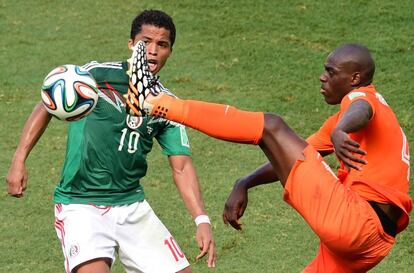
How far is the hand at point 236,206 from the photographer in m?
8.00

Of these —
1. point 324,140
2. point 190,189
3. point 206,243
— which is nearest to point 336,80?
point 324,140

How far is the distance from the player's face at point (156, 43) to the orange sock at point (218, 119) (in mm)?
1043

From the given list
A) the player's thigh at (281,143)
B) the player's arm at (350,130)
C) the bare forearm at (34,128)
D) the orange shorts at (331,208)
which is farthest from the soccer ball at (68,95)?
the player's arm at (350,130)

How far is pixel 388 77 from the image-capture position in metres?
15.1

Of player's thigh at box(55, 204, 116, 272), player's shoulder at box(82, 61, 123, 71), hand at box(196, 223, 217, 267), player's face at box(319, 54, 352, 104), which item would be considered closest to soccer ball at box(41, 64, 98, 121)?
player's shoulder at box(82, 61, 123, 71)

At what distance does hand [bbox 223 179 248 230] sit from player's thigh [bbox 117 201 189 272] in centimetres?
49

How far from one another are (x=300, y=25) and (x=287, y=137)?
969cm

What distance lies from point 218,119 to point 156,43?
1.38m

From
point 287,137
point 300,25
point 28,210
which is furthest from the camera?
point 300,25

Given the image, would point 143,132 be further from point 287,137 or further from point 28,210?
point 28,210

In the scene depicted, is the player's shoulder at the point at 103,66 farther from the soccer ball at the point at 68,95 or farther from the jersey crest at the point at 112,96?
the soccer ball at the point at 68,95

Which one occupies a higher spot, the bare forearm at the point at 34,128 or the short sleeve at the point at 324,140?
the bare forearm at the point at 34,128

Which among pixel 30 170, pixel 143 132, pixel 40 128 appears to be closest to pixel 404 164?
pixel 143 132

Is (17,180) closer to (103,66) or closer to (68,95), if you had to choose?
(68,95)
